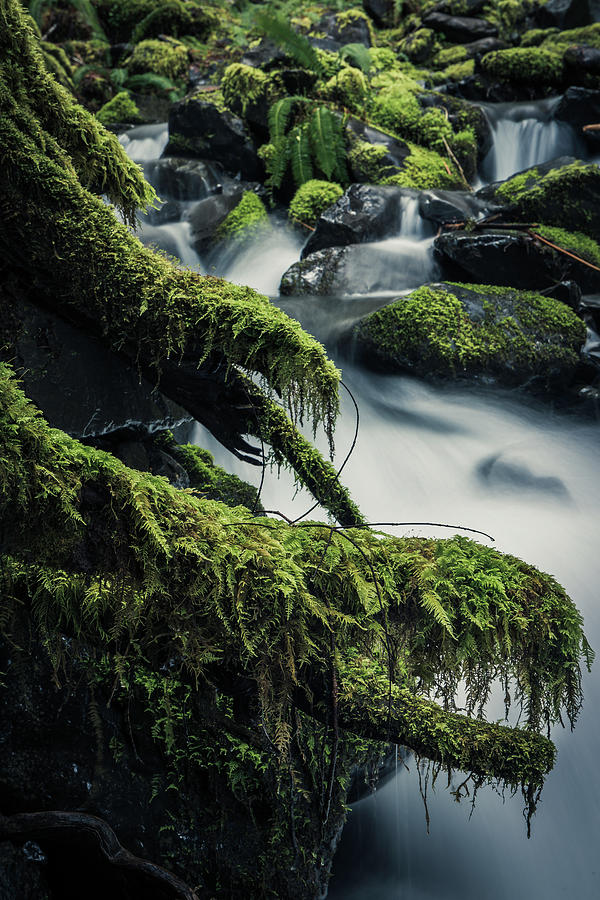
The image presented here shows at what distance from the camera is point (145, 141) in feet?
36.7

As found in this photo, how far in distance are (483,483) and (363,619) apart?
367cm

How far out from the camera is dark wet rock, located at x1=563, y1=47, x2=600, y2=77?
1187 cm

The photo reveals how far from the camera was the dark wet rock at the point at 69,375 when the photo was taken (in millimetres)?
2936

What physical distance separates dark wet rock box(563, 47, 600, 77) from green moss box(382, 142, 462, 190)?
426cm

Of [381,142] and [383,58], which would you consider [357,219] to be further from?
[383,58]

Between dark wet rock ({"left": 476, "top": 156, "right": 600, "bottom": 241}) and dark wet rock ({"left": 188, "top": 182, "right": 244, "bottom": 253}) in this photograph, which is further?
dark wet rock ({"left": 188, "top": 182, "right": 244, "bottom": 253})

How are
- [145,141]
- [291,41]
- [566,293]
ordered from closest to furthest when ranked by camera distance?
[566,293]
[291,41]
[145,141]

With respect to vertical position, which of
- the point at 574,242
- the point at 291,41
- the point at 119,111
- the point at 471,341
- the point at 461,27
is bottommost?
the point at 471,341

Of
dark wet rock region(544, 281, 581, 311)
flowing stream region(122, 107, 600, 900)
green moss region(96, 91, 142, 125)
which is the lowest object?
flowing stream region(122, 107, 600, 900)

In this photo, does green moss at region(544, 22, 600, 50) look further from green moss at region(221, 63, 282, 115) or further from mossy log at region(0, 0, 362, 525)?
mossy log at region(0, 0, 362, 525)

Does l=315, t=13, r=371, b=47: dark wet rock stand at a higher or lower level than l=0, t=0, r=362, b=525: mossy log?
higher

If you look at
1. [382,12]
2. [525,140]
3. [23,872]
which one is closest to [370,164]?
[525,140]

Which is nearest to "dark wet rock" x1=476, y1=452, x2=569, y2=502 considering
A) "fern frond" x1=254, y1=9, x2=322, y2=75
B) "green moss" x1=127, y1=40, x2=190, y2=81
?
"fern frond" x1=254, y1=9, x2=322, y2=75

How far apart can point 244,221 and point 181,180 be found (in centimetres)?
140
